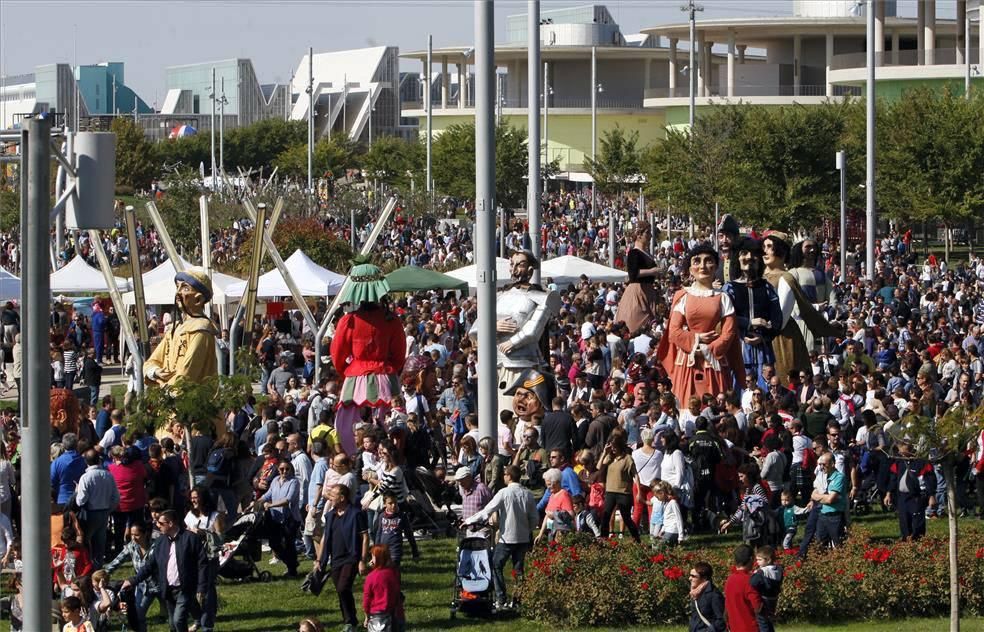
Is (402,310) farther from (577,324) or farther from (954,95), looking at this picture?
(954,95)

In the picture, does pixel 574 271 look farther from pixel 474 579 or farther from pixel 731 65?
pixel 731 65

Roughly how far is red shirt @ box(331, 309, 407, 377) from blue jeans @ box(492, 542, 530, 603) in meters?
4.20

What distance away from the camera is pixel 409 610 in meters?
14.2

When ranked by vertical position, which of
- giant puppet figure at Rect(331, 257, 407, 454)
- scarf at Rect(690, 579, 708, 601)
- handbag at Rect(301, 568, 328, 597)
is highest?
giant puppet figure at Rect(331, 257, 407, 454)

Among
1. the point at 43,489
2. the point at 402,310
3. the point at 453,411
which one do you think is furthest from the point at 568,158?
the point at 43,489

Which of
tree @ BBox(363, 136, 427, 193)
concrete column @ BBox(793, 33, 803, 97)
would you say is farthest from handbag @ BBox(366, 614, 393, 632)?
concrete column @ BBox(793, 33, 803, 97)

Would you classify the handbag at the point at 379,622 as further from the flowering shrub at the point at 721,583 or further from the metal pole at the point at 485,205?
the metal pole at the point at 485,205

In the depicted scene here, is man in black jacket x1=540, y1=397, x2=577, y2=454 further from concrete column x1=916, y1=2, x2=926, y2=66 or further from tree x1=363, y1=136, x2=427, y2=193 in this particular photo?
tree x1=363, y1=136, x2=427, y2=193

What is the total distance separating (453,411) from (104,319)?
12.3m

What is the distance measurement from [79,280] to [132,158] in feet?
235

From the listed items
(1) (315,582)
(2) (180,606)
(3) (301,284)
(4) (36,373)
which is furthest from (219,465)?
(3) (301,284)

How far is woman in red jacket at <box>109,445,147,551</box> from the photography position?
15656 mm

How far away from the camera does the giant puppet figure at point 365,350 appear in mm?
18109

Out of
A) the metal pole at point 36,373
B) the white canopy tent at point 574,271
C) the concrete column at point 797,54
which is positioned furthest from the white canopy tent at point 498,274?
the concrete column at point 797,54
